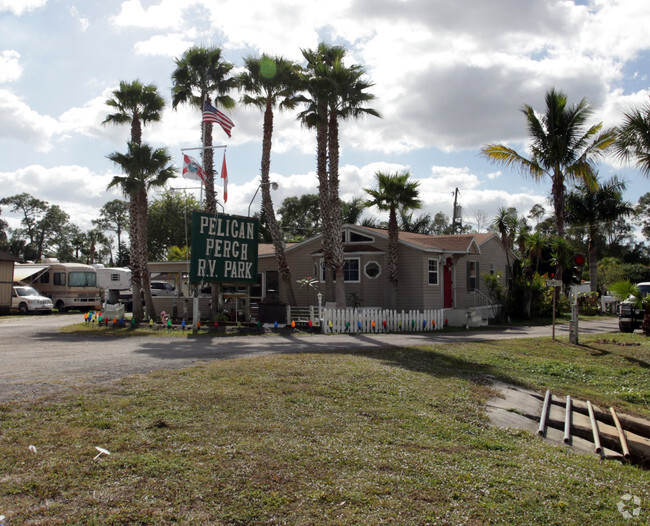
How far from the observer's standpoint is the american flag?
20672 millimetres

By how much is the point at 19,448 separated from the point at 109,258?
282 feet

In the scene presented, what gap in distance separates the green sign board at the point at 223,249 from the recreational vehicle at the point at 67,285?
56.8ft

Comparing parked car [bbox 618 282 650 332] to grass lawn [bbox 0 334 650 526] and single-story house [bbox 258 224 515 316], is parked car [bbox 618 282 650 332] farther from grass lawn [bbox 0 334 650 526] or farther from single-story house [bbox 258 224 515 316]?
grass lawn [bbox 0 334 650 526]

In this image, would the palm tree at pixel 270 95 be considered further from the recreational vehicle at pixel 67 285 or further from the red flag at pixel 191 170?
the recreational vehicle at pixel 67 285

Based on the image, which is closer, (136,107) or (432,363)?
(432,363)

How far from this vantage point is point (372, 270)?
23.9 metres

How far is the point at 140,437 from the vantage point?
5578mm

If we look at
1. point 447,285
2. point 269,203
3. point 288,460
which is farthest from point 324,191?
point 288,460

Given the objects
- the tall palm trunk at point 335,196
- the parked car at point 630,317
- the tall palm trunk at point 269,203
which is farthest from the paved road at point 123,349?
the tall palm trunk at point 269,203

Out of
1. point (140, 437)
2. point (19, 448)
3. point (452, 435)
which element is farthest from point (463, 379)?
point (19, 448)

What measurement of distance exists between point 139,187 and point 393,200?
34.2 feet

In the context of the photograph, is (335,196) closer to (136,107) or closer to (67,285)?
(136,107)

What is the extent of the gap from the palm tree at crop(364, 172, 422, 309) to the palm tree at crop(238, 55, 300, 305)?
4.24 m

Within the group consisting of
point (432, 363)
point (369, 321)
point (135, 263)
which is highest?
point (135, 263)
